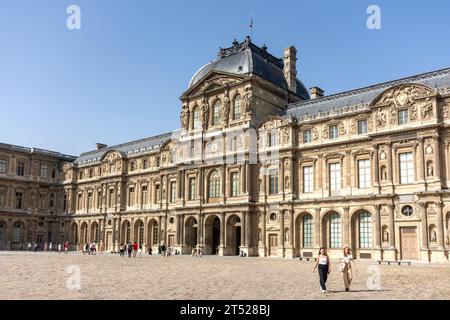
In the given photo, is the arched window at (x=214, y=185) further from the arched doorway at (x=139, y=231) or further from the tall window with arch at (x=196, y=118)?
the arched doorway at (x=139, y=231)

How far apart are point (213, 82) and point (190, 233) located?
17.8m

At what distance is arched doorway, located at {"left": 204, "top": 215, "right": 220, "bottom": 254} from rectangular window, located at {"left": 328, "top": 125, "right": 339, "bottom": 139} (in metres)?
16.1

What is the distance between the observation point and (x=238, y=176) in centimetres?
5047

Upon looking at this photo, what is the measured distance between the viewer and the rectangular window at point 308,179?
46.1 m

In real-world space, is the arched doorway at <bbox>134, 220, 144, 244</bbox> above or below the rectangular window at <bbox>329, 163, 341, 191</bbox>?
below

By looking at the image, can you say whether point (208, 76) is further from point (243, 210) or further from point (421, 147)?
point (421, 147)

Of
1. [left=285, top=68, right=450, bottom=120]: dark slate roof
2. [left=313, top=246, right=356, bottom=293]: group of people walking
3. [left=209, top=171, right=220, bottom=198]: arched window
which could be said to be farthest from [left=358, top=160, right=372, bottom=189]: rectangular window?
[left=313, top=246, right=356, bottom=293]: group of people walking

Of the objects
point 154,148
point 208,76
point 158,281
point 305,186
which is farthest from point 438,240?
Answer: point 154,148

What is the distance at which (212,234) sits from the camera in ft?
176

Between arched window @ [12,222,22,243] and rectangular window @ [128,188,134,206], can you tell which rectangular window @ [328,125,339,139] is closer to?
rectangular window @ [128,188,134,206]

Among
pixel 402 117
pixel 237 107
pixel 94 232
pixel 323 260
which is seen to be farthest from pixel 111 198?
pixel 323 260

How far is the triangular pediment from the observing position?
52312 millimetres

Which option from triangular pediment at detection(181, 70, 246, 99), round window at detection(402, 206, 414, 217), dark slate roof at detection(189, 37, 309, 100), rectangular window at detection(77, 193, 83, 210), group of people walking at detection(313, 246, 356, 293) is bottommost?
group of people walking at detection(313, 246, 356, 293)

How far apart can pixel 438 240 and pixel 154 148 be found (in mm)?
38920
